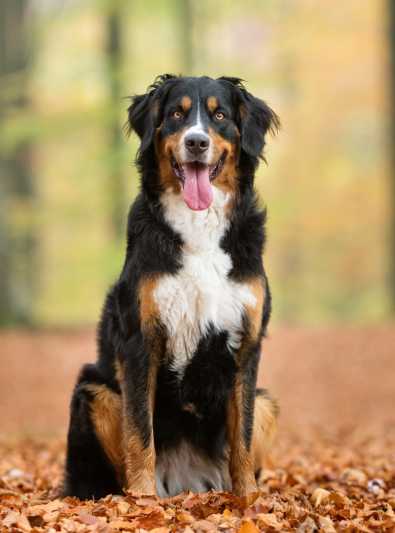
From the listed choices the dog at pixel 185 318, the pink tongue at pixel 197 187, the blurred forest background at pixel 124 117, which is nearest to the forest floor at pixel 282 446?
the dog at pixel 185 318

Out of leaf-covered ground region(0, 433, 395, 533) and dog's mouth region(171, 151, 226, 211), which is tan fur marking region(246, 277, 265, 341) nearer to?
dog's mouth region(171, 151, 226, 211)

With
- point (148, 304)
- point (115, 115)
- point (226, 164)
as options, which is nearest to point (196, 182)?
point (226, 164)

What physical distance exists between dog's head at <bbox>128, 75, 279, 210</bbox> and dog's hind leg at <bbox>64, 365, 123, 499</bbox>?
131 centimetres

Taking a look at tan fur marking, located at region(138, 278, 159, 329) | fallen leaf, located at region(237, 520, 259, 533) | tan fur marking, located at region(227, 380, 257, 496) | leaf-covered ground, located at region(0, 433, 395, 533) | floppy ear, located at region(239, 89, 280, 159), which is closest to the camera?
fallen leaf, located at region(237, 520, 259, 533)

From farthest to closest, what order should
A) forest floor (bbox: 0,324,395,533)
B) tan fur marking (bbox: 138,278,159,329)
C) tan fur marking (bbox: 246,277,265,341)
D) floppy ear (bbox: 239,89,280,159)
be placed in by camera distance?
floppy ear (bbox: 239,89,280,159) < tan fur marking (bbox: 246,277,265,341) < tan fur marking (bbox: 138,278,159,329) < forest floor (bbox: 0,324,395,533)

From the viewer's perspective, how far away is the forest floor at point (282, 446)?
4211mm

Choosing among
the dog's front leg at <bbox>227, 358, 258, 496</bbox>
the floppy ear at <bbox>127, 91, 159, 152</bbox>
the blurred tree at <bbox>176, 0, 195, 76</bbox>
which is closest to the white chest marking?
the dog's front leg at <bbox>227, 358, 258, 496</bbox>

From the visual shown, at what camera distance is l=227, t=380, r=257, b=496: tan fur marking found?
16.0ft

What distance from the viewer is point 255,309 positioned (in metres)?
4.78

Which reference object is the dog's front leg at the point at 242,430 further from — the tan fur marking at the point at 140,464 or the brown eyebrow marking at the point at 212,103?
the brown eyebrow marking at the point at 212,103

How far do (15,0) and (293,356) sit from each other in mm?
8470

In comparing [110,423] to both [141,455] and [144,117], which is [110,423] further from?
[144,117]

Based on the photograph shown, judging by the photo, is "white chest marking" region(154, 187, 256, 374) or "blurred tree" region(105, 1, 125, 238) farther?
"blurred tree" region(105, 1, 125, 238)

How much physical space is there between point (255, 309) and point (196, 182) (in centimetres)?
81
